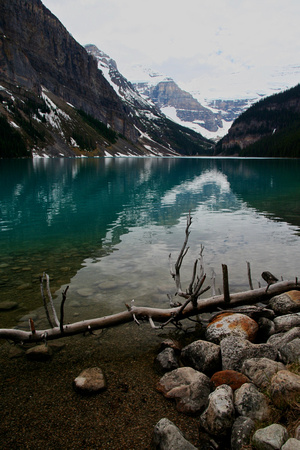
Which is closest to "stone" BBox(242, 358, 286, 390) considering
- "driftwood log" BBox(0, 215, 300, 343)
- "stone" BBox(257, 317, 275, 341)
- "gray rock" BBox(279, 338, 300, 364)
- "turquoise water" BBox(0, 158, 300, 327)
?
"gray rock" BBox(279, 338, 300, 364)

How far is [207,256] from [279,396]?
11.1 metres

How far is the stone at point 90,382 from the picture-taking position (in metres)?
6.55

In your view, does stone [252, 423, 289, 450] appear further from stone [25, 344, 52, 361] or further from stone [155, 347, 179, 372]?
stone [25, 344, 52, 361]

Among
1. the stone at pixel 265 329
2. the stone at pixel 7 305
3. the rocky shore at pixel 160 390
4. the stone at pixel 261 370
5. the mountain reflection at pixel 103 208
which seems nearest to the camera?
the rocky shore at pixel 160 390

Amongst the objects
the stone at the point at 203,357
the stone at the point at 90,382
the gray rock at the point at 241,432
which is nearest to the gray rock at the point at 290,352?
the stone at the point at 203,357

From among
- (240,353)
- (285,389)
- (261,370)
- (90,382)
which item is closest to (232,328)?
(240,353)

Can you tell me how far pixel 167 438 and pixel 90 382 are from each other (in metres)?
2.32

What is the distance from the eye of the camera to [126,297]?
37.8 feet

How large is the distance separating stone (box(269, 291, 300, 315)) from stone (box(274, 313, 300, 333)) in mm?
787

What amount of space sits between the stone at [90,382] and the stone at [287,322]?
502cm

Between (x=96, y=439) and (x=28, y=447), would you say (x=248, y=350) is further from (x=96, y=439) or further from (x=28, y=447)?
(x=28, y=447)

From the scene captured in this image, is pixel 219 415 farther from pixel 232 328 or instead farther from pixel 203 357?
pixel 232 328

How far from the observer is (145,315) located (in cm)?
894

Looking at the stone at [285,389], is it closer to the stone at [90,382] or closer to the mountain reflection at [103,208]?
the stone at [90,382]
